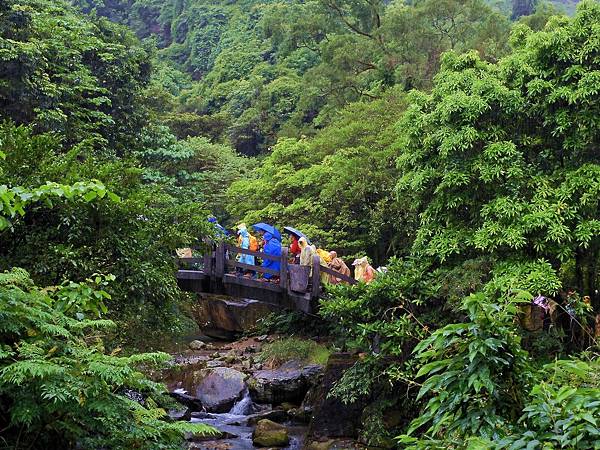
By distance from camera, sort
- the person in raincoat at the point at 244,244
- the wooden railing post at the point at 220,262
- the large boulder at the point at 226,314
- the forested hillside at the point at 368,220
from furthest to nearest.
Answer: the large boulder at the point at 226,314 → the person in raincoat at the point at 244,244 → the wooden railing post at the point at 220,262 → the forested hillside at the point at 368,220

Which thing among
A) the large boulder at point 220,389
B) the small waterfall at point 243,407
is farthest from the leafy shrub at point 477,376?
the large boulder at point 220,389

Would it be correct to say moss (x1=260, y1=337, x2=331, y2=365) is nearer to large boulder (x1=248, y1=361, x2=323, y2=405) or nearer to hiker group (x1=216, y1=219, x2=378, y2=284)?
large boulder (x1=248, y1=361, x2=323, y2=405)

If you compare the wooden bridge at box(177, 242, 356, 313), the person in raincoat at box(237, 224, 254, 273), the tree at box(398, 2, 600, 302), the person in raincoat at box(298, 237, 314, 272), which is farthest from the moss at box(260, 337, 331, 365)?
the tree at box(398, 2, 600, 302)

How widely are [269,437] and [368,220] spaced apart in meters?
6.86

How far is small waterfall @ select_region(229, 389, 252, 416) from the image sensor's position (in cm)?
1453

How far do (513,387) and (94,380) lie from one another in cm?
260

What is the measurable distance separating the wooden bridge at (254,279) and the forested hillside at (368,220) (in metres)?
1.37

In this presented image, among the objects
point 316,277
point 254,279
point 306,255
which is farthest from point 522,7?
point 316,277

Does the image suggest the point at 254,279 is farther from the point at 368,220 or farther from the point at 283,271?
the point at 368,220

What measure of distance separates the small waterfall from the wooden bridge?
7.53 feet

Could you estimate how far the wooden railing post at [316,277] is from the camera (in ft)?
44.0

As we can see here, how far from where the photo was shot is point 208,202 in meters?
23.6

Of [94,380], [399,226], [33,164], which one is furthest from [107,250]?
[399,226]

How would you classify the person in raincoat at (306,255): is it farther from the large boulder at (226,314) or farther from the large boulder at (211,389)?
the large boulder at (226,314)
